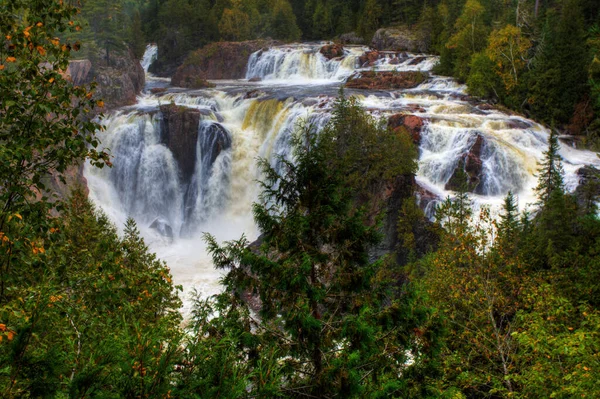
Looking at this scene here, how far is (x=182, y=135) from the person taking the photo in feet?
116

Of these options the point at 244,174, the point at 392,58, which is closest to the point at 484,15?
the point at 392,58

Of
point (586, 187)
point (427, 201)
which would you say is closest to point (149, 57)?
point (427, 201)

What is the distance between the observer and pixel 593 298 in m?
11.8

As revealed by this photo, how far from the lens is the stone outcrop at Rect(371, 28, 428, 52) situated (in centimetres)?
5968

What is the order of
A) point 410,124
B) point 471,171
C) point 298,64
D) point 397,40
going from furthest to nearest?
point 397,40, point 298,64, point 410,124, point 471,171

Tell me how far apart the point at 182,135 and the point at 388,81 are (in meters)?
20.7

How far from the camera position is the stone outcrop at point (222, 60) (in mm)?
60594

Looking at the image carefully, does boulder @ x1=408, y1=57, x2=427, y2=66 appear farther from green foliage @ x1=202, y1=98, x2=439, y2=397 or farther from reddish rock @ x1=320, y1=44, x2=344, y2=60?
green foliage @ x1=202, y1=98, x2=439, y2=397

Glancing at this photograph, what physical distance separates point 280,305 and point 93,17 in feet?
193

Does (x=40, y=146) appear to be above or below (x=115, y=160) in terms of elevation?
above

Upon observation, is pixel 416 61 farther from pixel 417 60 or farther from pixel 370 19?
pixel 370 19

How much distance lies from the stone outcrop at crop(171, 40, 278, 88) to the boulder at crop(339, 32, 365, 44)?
1344 centimetres

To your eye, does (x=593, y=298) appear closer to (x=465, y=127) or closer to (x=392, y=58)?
(x=465, y=127)

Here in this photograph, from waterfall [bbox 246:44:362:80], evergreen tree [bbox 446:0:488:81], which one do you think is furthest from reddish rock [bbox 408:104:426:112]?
waterfall [bbox 246:44:362:80]
